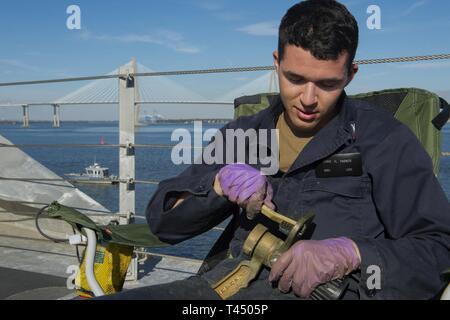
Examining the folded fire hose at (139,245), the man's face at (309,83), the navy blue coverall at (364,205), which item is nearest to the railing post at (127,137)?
the folded fire hose at (139,245)

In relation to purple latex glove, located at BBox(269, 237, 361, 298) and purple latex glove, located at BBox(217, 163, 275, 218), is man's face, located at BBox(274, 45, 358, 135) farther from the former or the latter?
purple latex glove, located at BBox(269, 237, 361, 298)

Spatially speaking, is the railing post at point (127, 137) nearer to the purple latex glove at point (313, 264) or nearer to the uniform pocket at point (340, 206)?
the uniform pocket at point (340, 206)

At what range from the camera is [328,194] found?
1413 millimetres

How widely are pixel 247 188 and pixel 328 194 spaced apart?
0.26 metres

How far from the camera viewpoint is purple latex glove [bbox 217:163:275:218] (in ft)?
4.31

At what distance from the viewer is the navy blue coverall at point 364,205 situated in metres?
1.26

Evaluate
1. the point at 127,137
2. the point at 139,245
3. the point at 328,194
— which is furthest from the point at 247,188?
the point at 127,137

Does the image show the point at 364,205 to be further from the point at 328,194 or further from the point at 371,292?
the point at 371,292

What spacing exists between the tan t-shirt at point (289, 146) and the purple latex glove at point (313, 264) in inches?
13.6

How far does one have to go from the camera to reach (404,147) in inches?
53.4

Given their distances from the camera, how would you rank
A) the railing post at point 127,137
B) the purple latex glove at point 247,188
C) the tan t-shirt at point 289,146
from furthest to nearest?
the railing post at point 127,137
the tan t-shirt at point 289,146
the purple latex glove at point 247,188

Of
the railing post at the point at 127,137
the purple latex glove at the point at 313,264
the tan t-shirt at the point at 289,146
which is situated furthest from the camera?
the railing post at the point at 127,137

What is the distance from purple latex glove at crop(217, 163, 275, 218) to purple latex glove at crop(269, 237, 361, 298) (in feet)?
0.55
